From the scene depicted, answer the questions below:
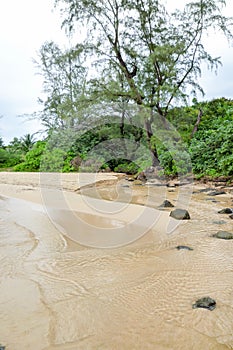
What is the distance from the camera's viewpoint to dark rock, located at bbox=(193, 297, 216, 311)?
72.4 inches

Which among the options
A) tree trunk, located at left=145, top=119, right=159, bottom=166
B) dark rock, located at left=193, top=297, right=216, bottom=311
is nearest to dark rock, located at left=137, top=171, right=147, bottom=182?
tree trunk, located at left=145, top=119, right=159, bottom=166

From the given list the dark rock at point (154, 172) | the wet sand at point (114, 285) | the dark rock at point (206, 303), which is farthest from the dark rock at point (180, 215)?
the dark rock at point (154, 172)

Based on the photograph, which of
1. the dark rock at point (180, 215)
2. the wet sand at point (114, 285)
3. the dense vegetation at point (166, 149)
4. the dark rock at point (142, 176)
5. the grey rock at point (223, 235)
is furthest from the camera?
the dark rock at point (142, 176)

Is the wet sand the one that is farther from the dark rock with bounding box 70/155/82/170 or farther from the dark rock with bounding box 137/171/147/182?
the dark rock with bounding box 70/155/82/170

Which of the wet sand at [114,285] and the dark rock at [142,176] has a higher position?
the dark rock at [142,176]

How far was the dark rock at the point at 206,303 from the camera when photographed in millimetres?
1838

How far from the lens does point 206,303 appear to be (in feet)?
6.14

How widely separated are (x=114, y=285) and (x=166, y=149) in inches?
342

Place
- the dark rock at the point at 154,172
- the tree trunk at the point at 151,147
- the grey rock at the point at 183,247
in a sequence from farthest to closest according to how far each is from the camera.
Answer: the tree trunk at the point at 151,147 → the dark rock at the point at 154,172 → the grey rock at the point at 183,247

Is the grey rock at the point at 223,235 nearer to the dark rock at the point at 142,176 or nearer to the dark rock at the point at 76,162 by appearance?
the dark rock at the point at 142,176

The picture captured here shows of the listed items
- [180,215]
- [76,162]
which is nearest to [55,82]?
[76,162]

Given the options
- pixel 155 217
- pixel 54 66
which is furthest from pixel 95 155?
pixel 155 217

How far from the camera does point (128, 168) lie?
12.8 metres

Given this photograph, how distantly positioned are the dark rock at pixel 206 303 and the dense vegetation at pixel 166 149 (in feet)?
21.3
